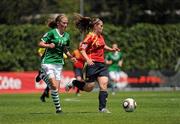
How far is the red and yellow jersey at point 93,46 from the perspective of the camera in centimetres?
1772

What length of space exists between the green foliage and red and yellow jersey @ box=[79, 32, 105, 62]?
2444 cm

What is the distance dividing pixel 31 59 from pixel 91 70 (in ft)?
83.4

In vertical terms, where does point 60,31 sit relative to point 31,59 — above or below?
above

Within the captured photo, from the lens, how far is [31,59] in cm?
4291

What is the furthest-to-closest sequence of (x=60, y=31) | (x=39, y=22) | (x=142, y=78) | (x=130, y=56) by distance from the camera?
(x=39, y=22) → (x=130, y=56) → (x=142, y=78) → (x=60, y=31)

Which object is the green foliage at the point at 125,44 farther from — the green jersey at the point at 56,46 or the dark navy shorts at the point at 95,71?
the green jersey at the point at 56,46

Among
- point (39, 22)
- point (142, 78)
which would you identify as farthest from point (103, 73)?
point (39, 22)

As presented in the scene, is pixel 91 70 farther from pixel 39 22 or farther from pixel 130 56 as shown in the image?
pixel 39 22

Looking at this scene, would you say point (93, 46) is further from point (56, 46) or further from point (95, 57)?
point (56, 46)

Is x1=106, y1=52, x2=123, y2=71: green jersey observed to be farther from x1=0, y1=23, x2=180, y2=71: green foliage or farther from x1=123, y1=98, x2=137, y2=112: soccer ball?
x1=123, y1=98, x2=137, y2=112: soccer ball

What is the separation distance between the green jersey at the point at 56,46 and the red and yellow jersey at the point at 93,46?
0.48m

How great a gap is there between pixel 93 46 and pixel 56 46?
0.90 metres

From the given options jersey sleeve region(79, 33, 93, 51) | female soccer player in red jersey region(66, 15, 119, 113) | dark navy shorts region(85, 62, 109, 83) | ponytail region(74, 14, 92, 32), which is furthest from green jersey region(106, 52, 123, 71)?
jersey sleeve region(79, 33, 93, 51)

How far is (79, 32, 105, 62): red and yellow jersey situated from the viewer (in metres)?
17.7
